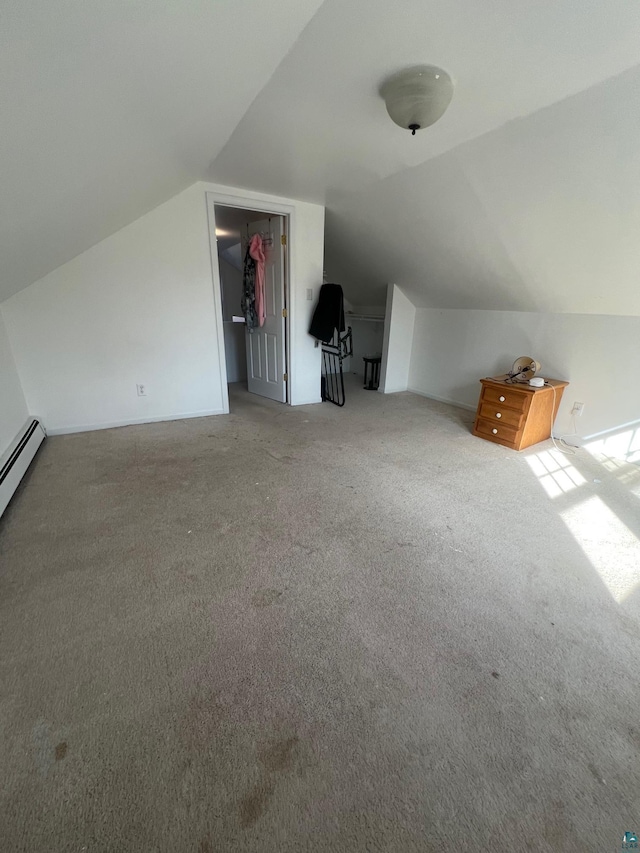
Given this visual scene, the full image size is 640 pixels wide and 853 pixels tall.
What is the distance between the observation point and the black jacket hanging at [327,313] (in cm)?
369

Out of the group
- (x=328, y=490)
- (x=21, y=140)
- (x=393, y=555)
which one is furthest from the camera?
(x=328, y=490)

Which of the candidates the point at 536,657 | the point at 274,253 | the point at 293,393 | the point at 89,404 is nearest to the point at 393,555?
the point at 536,657

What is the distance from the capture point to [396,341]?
449cm

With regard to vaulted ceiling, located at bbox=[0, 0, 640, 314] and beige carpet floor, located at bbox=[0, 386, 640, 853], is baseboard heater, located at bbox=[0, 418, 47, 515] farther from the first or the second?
vaulted ceiling, located at bbox=[0, 0, 640, 314]

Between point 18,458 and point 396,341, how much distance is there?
4.00m

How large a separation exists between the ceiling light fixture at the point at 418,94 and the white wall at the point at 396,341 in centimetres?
268

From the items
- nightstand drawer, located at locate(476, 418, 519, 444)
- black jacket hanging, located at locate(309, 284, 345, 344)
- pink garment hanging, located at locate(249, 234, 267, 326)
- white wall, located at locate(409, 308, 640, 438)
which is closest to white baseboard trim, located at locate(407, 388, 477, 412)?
white wall, located at locate(409, 308, 640, 438)

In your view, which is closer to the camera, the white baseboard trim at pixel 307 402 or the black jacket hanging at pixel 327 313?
the black jacket hanging at pixel 327 313

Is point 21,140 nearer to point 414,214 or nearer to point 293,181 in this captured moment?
point 293,181

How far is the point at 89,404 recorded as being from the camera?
3090 millimetres

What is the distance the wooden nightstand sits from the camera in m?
2.76

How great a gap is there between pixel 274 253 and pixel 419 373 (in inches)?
92.6

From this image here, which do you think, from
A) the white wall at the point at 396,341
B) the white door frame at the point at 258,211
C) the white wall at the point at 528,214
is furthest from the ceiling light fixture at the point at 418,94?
the white wall at the point at 396,341

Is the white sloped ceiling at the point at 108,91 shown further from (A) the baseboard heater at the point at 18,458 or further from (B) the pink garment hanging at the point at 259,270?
(B) the pink garment hanging at the point at 259,270
